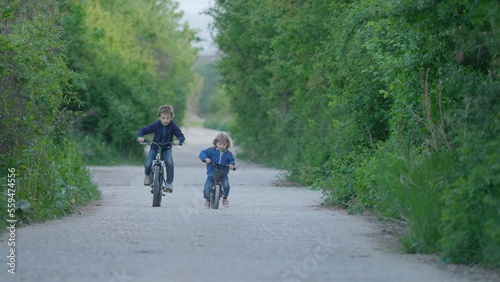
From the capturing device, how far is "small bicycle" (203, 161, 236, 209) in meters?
18.0

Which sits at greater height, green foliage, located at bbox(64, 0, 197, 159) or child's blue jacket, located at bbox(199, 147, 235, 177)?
green foliage, located at bbox(64, 0, 197, 159)

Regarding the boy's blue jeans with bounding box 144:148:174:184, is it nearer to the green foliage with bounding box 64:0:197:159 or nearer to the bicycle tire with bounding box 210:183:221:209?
the bicycle tire with bounding box 210:183:221:209

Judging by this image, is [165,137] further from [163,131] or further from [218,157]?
[218,157]

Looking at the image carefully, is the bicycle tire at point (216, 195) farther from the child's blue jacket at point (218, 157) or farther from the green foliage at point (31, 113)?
the green foliage at point (31, 113)

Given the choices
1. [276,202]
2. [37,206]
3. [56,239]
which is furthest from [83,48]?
[56,239]

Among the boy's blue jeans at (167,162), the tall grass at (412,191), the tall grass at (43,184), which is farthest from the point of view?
the boy's blue jeans at (167,162)

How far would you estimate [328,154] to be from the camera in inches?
999

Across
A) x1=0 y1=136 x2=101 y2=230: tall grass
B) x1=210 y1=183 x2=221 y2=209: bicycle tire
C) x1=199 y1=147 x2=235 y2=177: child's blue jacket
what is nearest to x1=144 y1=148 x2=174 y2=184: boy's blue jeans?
x1=199 y1=147 x2=235 y2=177: child's blue jacket

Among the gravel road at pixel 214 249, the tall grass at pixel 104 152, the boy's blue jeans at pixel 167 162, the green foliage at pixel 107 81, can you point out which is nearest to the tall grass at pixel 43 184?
the gravel road at pixel 214 249

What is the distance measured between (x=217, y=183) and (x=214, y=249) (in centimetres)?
727

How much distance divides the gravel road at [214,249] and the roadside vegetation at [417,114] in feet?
1.54

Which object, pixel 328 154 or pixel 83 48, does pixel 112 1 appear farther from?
pixel 328 154

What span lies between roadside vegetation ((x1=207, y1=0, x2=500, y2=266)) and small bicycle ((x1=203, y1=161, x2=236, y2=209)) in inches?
87.8

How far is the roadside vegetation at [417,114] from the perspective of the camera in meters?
10.4
